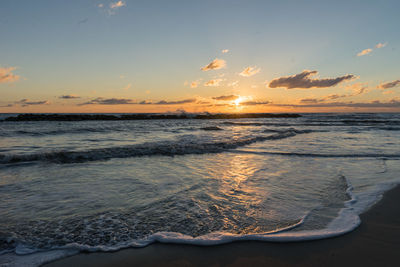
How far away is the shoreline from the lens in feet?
8.30

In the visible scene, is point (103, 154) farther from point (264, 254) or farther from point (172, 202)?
point (264, 254)

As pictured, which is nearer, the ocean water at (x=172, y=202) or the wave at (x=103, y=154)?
the ocean water at (x=172, y=202)

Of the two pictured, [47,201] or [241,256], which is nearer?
[241,256]

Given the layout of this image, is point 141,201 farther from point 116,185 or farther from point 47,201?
point 47,201

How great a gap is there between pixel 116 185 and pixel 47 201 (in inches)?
52.8

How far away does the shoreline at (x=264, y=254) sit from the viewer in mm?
2529

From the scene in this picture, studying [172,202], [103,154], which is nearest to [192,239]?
[172,202]

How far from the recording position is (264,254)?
106 inches

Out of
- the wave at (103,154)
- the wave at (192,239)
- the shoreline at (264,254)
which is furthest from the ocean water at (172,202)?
the wave at (103,154)

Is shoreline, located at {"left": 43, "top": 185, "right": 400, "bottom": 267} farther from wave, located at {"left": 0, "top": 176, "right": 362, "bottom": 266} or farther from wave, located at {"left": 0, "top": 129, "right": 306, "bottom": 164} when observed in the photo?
wave, located at {"left": 0, "top": 129, "right": 306, "bottom": 164}

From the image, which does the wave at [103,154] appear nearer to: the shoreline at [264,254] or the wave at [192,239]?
the wave at [192,239]

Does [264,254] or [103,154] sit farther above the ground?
[103,154]

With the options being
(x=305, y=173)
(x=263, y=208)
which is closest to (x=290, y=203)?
(x=263, y=208)

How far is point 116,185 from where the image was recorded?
17.1 ft
